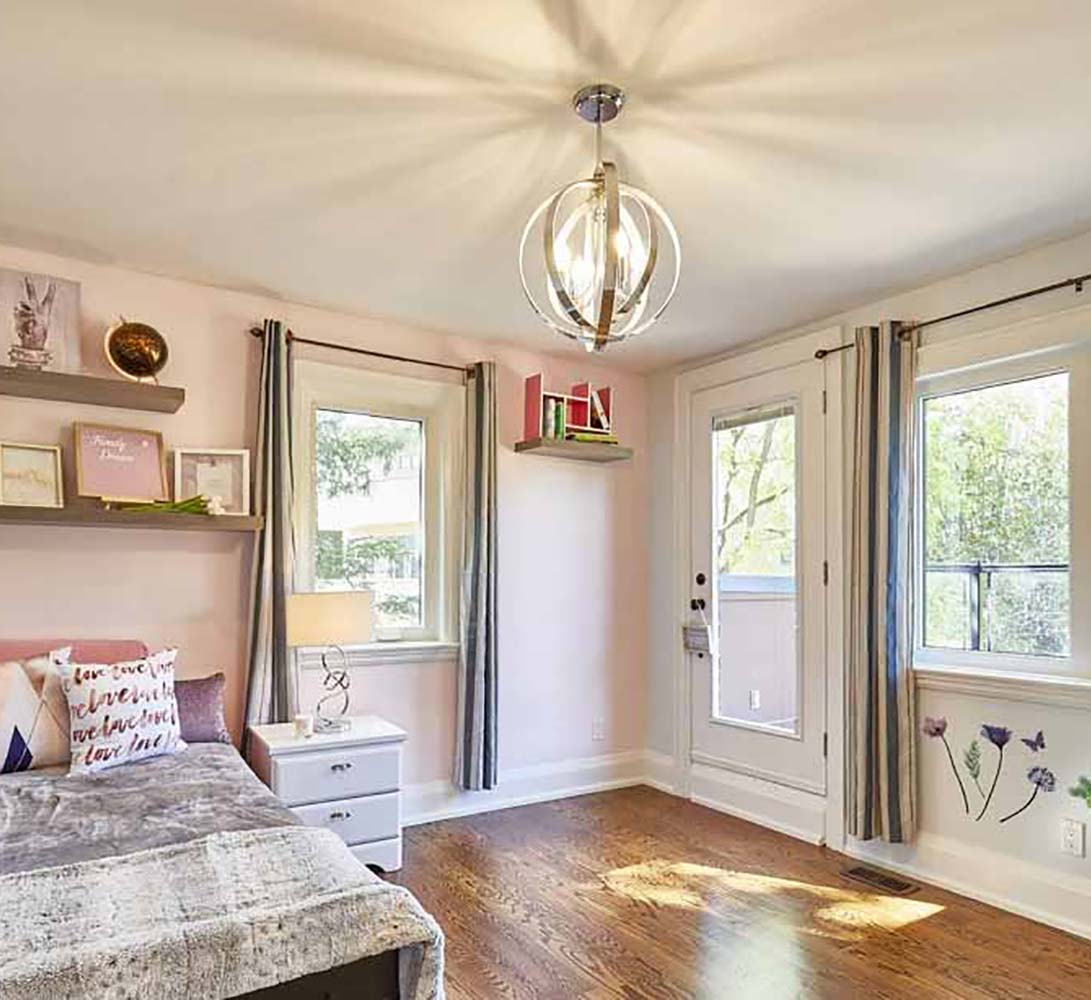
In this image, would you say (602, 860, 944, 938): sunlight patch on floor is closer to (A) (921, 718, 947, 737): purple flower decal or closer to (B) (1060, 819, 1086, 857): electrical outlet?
(B) (1060, 819, 1086, 857): electrical outlet

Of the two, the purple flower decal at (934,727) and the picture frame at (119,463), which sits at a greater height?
the picture frame at (119,463)

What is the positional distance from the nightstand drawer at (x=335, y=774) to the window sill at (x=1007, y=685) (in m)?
2.17

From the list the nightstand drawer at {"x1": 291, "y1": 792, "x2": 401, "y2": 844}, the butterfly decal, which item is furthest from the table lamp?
the butterfly decal

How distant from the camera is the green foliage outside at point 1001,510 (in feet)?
10.1

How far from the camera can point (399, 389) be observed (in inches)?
160

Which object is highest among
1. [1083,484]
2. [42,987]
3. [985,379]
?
[985,379]

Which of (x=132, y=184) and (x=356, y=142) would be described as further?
(x=132, y=184)

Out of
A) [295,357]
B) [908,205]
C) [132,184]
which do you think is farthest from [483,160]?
[295,357]

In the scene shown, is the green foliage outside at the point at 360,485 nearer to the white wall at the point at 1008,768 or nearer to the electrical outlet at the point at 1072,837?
the white wall at the point at 1008,768

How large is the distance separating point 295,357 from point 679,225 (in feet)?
6.09

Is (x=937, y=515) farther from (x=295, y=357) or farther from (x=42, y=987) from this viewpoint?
(x=42, y=987)

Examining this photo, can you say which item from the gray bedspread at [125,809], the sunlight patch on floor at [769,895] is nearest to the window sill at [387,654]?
the gray bedspread at [125,809]

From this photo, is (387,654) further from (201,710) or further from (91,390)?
(91,390)

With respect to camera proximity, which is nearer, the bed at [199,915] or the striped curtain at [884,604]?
the bed at [199,915]
